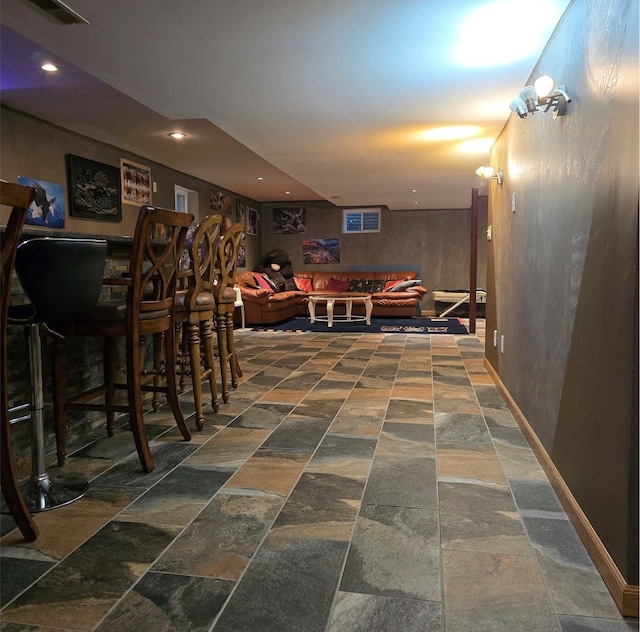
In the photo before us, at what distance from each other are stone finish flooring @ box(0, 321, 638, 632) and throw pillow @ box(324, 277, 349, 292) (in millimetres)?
Answer: 7559

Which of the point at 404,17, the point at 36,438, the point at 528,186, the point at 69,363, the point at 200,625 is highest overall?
the point at 404,17

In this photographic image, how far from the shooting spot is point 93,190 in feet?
18.6

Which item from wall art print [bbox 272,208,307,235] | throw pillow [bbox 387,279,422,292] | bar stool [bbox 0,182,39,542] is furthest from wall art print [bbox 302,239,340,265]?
bar stool [bbox 0,182,39,542]

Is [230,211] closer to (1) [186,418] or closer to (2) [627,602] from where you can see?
(1) [186,418]

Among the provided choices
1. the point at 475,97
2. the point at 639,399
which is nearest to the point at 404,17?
the point at 475,97

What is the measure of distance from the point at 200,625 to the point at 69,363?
1723 mm

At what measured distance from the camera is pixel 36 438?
1907 millimetres

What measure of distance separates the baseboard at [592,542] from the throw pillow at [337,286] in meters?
8.05

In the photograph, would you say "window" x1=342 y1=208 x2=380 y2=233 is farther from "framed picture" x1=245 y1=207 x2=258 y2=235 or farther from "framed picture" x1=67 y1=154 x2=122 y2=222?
"framed picture" x1=67 y1=154 x2=122 y2=222

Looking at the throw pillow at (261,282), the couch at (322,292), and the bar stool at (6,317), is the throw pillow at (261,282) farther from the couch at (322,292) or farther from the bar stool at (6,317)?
the bar stool at (6,317)

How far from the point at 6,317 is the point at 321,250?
10050mm

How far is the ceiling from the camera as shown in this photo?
2350mm

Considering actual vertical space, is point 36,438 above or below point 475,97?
below

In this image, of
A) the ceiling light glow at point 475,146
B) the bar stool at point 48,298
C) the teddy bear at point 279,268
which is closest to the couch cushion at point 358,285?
the teddy bear at point 279,268
